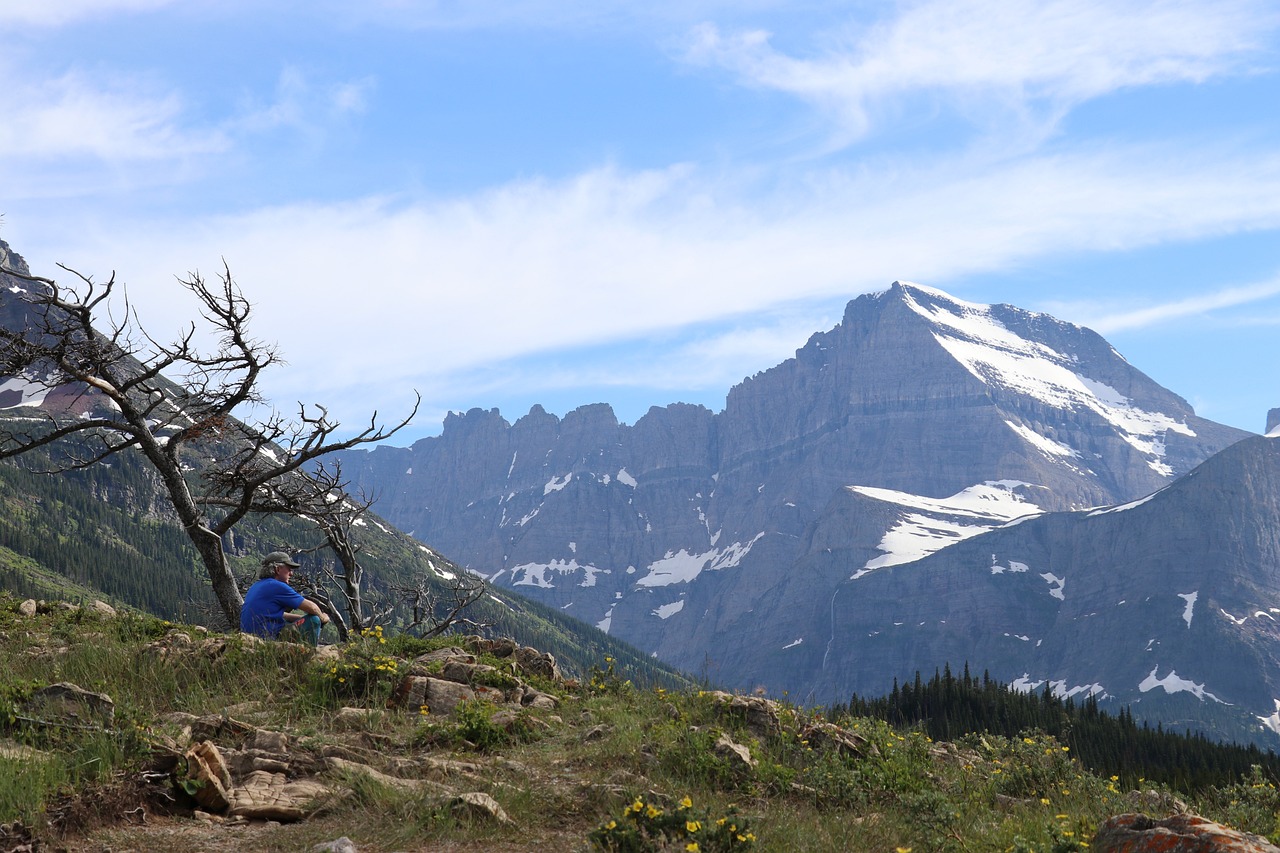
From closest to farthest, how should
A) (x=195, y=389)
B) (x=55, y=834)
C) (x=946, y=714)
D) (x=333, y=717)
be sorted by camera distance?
(x=55, y=834) < (x=333, y=717) < (x=195, y=389) < (x=946, y=714)

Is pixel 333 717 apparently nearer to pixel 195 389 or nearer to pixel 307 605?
pixel 307 605

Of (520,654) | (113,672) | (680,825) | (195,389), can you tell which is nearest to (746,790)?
(680,825)

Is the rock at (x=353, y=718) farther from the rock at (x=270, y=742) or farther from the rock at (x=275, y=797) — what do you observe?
the rock at (x=275, y=797)

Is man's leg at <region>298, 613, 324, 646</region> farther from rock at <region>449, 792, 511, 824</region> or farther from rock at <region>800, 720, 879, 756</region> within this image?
rock at <region>800, 720, 879, 756</region>

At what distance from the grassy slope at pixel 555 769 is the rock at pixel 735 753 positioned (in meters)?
0.07

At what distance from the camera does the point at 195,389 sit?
21.4m

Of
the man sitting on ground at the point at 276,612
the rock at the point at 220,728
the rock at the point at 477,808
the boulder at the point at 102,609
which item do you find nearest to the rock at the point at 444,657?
the man sitting on ground at the point at 276,612

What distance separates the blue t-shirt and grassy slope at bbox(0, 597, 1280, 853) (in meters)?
1.37

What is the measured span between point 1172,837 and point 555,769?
20.6 ft

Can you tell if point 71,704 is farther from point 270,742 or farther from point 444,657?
point 444,657

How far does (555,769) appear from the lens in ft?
38.9

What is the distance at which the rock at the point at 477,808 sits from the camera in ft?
33.3

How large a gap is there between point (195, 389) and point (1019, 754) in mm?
16874

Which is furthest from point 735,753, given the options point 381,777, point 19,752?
point 19,752
